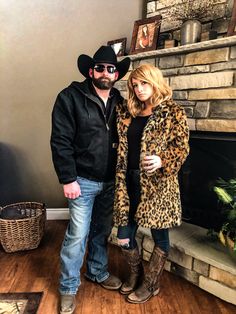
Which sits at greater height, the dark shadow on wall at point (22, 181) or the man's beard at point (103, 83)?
the man's beard at point (103, 83)

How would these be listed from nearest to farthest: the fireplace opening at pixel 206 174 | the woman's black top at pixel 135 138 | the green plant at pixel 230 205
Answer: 1. the woman's black top at pixel 135 138
2. the green plant at pixel 230 205
3. the fireplace opening at pixel 206 174

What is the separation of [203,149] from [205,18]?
3.09 feet

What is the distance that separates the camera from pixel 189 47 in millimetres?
2139

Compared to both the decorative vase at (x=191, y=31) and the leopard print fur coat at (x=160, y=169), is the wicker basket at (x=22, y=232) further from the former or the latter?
the decorative vase at (x=191, y=31)

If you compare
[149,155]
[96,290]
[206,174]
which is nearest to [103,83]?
[149,155]

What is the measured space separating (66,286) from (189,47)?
1.73 metres

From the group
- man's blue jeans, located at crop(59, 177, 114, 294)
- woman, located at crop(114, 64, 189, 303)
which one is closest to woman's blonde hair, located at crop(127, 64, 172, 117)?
woman, located at crop(114, 64, 189, 303)

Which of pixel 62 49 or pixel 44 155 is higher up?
pixel 62 49

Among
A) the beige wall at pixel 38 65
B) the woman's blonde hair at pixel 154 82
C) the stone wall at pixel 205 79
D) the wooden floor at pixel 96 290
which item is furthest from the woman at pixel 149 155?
the beige wall at pixel 38 65

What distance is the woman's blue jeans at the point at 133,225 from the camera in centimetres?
174

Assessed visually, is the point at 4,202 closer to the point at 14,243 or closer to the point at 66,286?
the point at 14,243

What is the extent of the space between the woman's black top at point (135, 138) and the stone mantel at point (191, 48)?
76 centimetres

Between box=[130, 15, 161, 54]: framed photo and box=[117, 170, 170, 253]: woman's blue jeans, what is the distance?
1181 millimetres

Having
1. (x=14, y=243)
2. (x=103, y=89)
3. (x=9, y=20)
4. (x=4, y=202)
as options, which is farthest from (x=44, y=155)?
(x=103, y=89)
